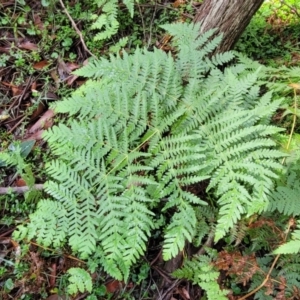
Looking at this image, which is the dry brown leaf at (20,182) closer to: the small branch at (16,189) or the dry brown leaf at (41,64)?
the small branch at (16,189)

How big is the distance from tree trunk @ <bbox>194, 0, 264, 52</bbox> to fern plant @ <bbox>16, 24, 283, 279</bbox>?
40 cm

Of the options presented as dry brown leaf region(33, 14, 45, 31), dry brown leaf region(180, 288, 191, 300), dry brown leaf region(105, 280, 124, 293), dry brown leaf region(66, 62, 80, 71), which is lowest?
dry brown leaf region(105, 280, 124, 293)

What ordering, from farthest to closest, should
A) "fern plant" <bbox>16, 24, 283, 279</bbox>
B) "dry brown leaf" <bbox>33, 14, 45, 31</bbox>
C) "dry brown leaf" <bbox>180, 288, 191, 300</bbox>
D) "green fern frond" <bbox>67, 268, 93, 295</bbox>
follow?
"dry brown leaf" <bbox>33, 14, 45, 31</bbox> < "dry brown leaf" <bbox>180, 288, 191, 300</bbox> < "green fern frond" <bbox>67, 268, 93, 295</bbox> < "fern plant" <bbox>16, 24, 283, 279</bbox>

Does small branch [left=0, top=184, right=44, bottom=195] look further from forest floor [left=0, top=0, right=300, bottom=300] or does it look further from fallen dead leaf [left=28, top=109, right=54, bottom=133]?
fallen dead leaf [left=28, top=109, right=54, bottom=133]

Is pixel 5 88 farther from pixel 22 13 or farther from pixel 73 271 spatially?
pixel 73 271

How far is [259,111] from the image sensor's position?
8.13 feet

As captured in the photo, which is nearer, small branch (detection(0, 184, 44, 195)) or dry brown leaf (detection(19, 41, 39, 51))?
small branch (detection(0, 184, 44, 195))

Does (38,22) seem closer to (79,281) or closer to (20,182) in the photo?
(20,182)

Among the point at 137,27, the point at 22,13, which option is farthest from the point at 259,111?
the point at 22,13

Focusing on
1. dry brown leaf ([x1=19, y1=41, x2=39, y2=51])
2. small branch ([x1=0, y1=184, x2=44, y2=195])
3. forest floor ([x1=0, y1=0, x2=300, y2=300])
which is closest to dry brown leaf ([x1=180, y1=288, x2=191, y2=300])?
forest floor ([x1=0, y1=0, x2=300, y2=300])

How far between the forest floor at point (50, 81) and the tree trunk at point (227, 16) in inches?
12.3

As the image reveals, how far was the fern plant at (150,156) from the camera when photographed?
2.29 meters

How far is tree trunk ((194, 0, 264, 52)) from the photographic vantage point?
114 inches

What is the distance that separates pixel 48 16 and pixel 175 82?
1465mm
